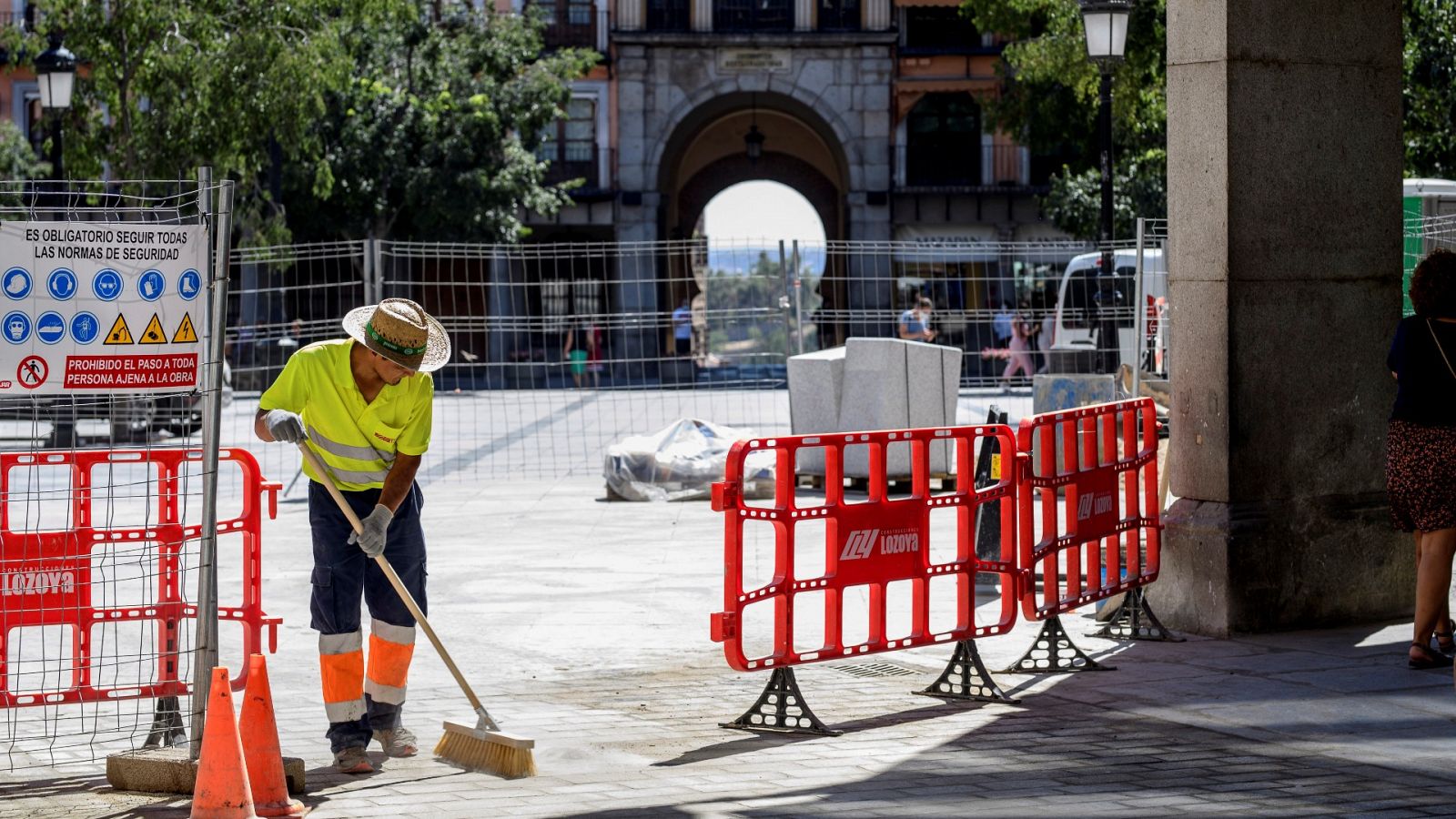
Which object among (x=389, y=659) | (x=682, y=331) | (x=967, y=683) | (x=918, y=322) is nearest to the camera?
(x=389, y=659)

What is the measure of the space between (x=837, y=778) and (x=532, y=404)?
17063 millimetres

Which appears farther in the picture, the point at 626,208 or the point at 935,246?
the point at 626,208

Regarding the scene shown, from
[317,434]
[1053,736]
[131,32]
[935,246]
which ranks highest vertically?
[131,32]

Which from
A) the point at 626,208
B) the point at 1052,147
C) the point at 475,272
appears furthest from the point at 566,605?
the point at 626,208

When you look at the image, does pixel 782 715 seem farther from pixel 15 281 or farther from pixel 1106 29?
pixel 1106 29

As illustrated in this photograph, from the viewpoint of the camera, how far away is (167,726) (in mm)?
6785

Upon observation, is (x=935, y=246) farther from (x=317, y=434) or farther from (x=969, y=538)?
(x=317, y=434)

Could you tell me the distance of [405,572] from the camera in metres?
6.88

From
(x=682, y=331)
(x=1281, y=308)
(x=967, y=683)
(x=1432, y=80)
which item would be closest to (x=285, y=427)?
(x=967, y=683)

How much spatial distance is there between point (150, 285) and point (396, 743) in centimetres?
178

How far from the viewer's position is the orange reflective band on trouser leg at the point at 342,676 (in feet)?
21.6

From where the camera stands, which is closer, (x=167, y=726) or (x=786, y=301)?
(x=167, y=726)

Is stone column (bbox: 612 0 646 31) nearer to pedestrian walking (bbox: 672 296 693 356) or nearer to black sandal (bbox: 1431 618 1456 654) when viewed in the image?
pedestrian walking (bbox: 672 296 693 356)

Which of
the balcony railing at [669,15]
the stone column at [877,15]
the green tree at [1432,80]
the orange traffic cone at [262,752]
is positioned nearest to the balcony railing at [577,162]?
the balcony railing at [669,15]
